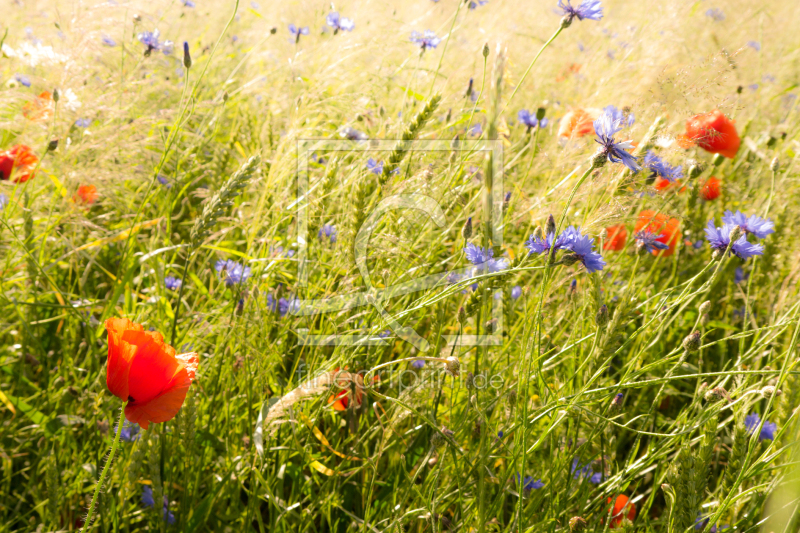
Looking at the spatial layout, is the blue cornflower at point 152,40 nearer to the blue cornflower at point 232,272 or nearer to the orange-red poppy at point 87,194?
the orange-red poppy at point 87,194

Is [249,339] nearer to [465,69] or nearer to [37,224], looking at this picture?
[37,224]

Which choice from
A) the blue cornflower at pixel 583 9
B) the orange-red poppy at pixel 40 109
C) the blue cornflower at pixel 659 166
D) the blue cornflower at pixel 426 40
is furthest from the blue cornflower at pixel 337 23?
the blue cornflower at pixel 659 166

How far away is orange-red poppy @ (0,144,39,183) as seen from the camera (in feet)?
5.10

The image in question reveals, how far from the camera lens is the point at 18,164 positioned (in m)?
1.55

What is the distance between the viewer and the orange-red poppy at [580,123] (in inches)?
55.8

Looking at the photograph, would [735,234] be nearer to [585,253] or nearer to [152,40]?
[585,253]

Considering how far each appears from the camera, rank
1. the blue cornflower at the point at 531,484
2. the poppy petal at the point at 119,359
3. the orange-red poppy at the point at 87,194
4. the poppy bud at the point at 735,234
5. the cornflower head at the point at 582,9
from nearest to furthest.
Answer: the poppy petal at the point at 119,359
the poppy bud at the point at 735,234
the blue cornflower at the point at 531,484
the cornflower head at the point at 582,9
the orange-red poppy at the point at 87,194

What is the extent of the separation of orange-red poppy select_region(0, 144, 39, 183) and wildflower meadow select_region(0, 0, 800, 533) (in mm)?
11

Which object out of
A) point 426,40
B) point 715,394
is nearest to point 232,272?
point 715,394

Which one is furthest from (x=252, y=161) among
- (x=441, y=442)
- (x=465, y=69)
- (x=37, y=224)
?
(x=465, y=69)

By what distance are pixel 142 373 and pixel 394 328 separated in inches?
17.4

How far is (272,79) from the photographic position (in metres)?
2.51

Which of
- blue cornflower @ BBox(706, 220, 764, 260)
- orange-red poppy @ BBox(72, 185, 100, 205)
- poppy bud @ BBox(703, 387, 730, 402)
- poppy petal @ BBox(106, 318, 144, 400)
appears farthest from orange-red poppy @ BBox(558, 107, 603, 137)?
orange-red poppy @ BBox(72, 185, 100, 205)

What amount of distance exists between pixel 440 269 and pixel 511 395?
1.92 ft
